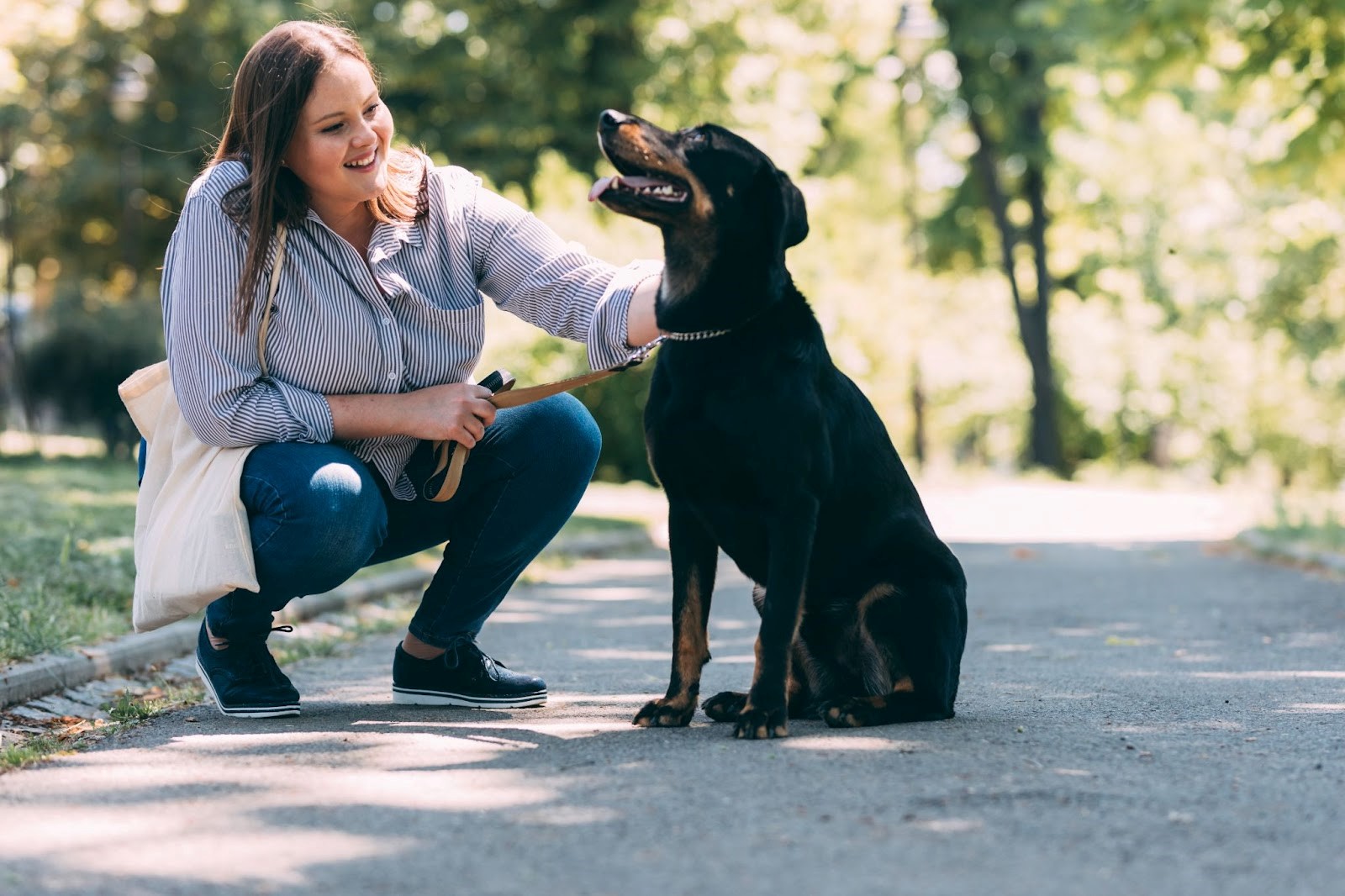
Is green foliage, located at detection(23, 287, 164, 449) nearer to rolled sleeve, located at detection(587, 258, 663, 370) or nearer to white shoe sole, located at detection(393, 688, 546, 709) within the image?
white shoe sole, located at detection(393, 688, 546, 709)

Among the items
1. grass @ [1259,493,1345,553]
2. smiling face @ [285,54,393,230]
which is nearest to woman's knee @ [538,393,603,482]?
smiling face @ [285,54,393,230]

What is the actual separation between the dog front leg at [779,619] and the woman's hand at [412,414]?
103cm

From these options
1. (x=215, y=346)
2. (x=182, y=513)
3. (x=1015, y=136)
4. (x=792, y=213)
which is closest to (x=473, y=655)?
(x=182, y=513)

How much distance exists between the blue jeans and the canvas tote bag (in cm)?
9

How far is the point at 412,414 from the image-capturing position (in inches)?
169

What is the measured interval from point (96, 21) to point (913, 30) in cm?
1447

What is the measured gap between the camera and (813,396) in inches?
154

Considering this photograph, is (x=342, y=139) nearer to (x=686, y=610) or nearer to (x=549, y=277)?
(x=549, y=277)

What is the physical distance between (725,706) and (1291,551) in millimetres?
8449

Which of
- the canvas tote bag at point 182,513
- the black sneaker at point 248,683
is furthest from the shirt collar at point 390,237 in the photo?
the black sneaker at point 248,683

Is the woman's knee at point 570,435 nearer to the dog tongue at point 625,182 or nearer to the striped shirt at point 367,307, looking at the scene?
the striped shirt at point 367,307

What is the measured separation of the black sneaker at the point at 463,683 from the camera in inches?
182

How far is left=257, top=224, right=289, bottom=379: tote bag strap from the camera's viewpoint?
13.9 ft

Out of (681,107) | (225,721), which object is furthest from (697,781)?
(681,107)
